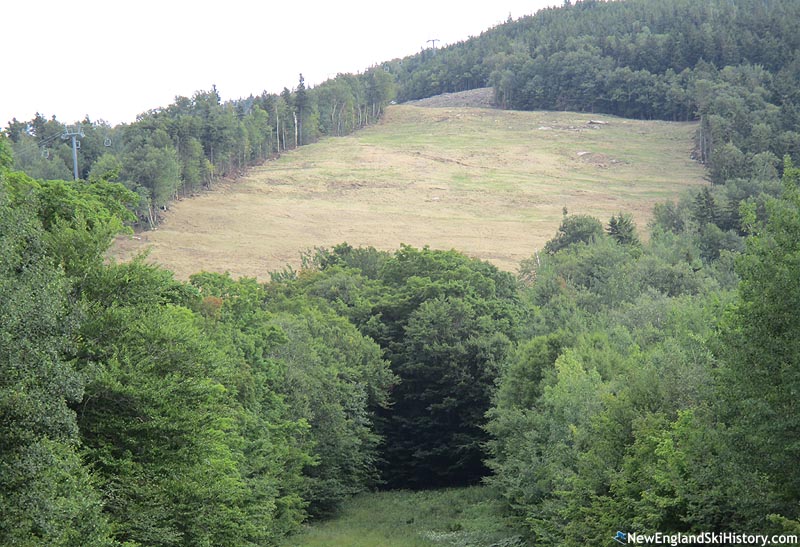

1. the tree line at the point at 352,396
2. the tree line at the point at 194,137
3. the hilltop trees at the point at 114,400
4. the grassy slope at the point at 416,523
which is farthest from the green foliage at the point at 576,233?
the hilltop trees at the point at 114,400

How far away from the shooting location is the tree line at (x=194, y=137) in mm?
89625

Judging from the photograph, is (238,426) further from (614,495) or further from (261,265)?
(261,265)

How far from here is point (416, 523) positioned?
43.0 metres

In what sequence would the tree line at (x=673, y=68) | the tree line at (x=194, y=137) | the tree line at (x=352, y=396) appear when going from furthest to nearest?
the tree line at (x=673, y=68), the tree line at (x=194, y=137), the tree line at (x=352, y=396)

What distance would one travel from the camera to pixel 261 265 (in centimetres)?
8038

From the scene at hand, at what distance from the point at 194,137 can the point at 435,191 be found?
27.6 m

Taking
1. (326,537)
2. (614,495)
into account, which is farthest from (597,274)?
(614,495)

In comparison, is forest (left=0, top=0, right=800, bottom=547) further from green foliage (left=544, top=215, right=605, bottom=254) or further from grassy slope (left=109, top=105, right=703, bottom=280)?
grassy slope (left=109, top=105, right=703, bottom=280)

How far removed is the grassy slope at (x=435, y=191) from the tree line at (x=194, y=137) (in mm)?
3277

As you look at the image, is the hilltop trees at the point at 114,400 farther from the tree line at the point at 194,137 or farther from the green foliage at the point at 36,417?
the tree line at the point at 194,137

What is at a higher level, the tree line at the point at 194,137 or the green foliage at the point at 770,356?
the tree line at the point at 194,137

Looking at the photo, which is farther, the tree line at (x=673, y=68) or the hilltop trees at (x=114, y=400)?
the tree line at (x=673, y=68)

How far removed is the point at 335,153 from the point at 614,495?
352 ft

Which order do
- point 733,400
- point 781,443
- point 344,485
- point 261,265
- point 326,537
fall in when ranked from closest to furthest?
point 781,443
point 733,400
point 326,537
point 344,485
point 261,265
